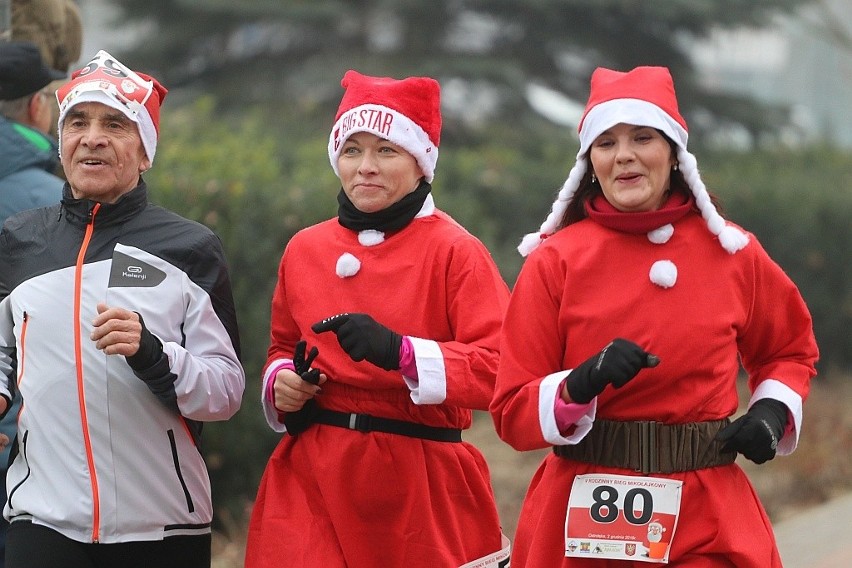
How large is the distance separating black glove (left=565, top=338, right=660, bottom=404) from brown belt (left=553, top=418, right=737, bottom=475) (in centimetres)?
24

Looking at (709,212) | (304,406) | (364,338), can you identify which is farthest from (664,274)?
(304,406)

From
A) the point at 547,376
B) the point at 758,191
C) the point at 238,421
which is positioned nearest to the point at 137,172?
the point at 547,376

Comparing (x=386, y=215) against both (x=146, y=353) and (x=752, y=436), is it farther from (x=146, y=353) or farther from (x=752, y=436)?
(x=752, y=436)

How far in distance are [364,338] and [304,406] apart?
0.48 metres

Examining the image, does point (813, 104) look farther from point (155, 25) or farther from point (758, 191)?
point (758, 191)

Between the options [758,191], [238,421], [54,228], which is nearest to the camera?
[54,228]

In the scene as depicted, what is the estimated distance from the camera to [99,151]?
436 cm

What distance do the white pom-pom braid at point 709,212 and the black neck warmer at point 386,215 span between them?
869mm

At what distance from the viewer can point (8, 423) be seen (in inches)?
186

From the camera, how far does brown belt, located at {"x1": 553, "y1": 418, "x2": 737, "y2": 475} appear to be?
396 centimetres

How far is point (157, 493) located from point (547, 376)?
1175 millimetres

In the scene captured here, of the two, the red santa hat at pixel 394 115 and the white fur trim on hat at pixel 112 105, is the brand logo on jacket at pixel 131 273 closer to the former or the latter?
the white fur trim on hat at pixel 112 105

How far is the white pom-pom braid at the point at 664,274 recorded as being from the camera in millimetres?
3990

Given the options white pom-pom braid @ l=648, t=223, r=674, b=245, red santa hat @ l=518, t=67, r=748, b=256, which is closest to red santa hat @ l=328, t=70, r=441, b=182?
red santa hat @ l=518, t=67, r=748, b=256
